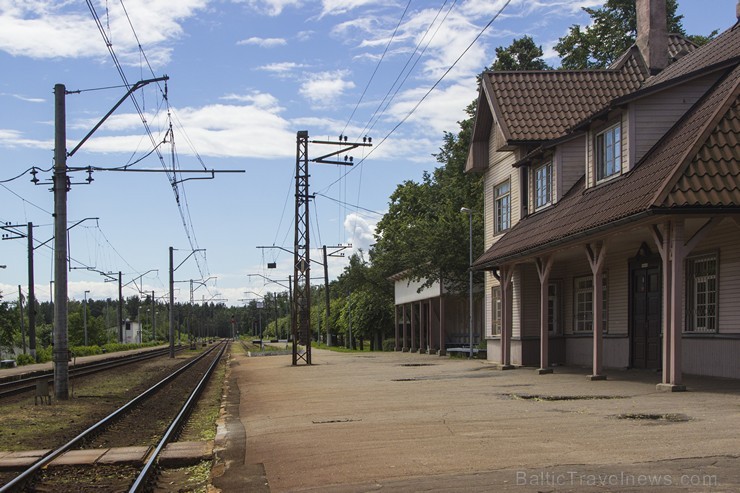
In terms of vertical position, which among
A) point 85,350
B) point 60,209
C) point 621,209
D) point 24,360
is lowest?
point 85,350

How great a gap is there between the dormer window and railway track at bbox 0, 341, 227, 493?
11.1 m

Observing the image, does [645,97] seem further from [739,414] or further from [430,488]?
[430,488]

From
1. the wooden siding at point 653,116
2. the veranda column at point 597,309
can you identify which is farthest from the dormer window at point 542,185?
the veranda column at point 597,309

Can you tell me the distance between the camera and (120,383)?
2958 cm

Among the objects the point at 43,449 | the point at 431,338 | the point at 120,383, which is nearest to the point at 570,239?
the point at 43,449

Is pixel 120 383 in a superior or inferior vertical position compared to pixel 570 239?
inferior

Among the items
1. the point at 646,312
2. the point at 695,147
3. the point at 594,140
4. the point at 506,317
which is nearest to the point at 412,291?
the point at 506,317

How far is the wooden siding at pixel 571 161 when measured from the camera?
23422 millimetres

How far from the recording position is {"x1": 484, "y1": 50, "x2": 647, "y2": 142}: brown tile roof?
2577 centimetres

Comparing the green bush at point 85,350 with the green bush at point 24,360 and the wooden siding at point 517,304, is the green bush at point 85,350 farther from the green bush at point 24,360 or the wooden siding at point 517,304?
the wooden siding at point 517,304

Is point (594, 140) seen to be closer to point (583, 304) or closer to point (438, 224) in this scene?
point (583, 304)

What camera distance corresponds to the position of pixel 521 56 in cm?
5094

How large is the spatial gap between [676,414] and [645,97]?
9003mm

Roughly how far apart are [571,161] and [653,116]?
4764 mm
